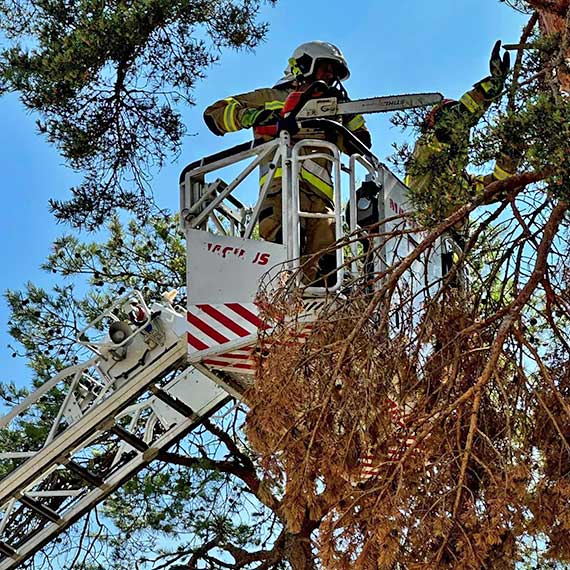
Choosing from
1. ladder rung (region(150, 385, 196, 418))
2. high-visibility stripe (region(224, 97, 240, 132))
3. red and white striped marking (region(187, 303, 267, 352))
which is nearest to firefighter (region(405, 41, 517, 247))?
red and white striped marking (region(187, 303, 267, 352))

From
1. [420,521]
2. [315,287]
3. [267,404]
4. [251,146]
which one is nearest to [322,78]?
[251,146]

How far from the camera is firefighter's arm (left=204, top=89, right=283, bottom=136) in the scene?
30.1ft

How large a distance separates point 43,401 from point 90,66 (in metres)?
4.20

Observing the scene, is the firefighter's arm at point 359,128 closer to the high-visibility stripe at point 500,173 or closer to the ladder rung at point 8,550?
the high-visibility stripe at point 500,173

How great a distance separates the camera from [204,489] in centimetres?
1151

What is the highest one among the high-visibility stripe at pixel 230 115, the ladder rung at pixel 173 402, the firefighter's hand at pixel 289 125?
the high-visibility stripe at pixel 230 115

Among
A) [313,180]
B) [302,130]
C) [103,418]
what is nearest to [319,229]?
[313,180]

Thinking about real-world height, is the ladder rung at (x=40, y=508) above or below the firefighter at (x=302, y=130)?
below

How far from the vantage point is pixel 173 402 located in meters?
10.2

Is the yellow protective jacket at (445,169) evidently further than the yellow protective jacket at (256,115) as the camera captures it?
No

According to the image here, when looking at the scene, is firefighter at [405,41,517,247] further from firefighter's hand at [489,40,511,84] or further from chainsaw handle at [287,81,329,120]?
chainsaw handle at [287,81,329,120]

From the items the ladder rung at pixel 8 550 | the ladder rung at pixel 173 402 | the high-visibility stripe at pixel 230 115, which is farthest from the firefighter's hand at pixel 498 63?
the ladder rung at pixel 8 550

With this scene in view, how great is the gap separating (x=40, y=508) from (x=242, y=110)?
326 cm

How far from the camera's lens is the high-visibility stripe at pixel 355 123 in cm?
934
